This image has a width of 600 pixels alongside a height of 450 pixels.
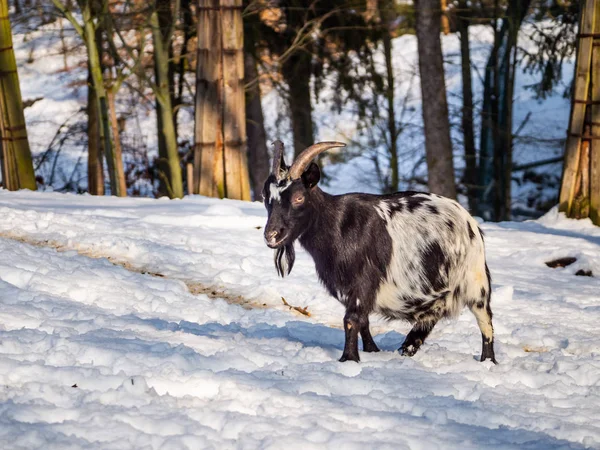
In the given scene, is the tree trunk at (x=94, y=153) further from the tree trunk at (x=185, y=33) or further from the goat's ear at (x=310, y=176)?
the goat's ear at (x=310, y=176)

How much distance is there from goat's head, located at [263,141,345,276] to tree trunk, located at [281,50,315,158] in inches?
472

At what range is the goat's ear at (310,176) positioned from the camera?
6.38 m

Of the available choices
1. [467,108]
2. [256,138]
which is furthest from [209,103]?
[467,108]

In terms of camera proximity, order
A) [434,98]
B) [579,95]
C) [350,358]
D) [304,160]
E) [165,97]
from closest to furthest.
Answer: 1. [350,358]
2. [304,160]
3. [579,95]
4. [434,98]
5. [165,97]

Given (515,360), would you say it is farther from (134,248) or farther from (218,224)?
(218,224)

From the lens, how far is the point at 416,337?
263 inches

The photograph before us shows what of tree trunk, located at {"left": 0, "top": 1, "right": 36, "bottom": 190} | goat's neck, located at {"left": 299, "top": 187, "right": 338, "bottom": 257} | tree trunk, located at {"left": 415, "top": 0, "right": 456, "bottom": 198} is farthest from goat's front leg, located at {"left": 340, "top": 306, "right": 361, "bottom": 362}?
tree trunk, located at {"left": 0, "top": 1, "right": 36, "bottom": 190}

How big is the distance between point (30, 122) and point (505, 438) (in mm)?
24277

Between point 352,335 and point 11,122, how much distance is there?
28.2 feet

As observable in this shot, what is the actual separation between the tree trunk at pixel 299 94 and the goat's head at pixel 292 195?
1199 cm

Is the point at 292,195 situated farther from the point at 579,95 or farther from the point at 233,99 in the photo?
the point at 579,95

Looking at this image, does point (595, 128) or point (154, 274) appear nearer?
point (154, 274)

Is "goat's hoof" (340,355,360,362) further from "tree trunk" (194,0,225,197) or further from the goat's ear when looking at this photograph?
"tree trunk" (194,0,225,197)

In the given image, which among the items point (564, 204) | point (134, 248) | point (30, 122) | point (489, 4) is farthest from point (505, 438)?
point (30, 122)
